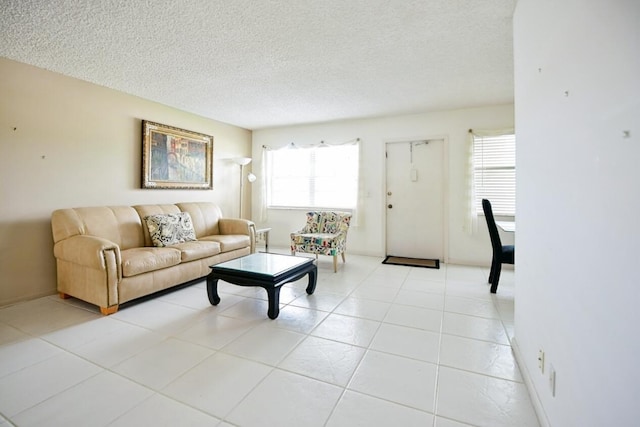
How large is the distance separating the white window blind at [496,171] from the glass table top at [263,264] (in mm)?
3080

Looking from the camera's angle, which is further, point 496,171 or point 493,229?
point 496,171

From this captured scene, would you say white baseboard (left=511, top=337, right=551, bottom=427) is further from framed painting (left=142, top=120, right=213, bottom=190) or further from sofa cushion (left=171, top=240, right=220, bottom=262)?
framed painting (left=142, top=120, right=213, bottom=190)

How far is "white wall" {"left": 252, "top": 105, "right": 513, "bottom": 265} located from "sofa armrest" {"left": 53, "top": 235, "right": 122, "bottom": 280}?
3.40 m

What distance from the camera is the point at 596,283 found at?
88 cm

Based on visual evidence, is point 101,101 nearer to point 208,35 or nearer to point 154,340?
point 208,35

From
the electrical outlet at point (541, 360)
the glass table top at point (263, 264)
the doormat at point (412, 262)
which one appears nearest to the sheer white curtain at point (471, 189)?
the doormat at point (412, 262)

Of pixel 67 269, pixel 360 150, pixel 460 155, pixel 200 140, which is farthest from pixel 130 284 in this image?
pixel 460 155

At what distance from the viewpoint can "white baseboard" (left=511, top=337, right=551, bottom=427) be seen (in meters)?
1.33

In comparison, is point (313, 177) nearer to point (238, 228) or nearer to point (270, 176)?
point (270, 176)

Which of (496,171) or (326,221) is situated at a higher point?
(496,171)

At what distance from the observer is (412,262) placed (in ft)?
15.0

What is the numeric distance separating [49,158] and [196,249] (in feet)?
5.89

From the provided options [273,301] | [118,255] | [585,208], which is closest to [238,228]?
[118,255]

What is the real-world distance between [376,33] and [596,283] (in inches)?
90.8
